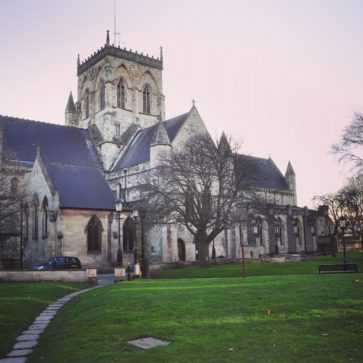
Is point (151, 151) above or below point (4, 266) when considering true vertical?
above

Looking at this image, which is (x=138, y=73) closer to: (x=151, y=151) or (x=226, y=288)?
(x=151, y=151)

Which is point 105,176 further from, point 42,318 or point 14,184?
point 42,318

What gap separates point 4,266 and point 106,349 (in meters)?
39.5

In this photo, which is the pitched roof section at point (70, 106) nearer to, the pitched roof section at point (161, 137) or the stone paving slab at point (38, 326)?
the pitched roof section at point (161, 137)

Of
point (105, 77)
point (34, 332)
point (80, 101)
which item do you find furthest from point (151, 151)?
point (34, 332)

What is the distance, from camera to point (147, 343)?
9.54m

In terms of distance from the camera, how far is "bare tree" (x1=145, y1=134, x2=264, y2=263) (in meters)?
37.3

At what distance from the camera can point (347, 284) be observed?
16406mm

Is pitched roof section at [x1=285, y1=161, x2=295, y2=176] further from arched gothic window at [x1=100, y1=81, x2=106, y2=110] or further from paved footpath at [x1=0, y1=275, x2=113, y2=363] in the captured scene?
paved footpath at [x1=0, y1=275, x2=113, y2=363]

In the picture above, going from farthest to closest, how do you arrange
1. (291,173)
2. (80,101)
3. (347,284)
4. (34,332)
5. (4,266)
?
(291,173) → (80,101) → (4,266) → (347,284) → (34,332)

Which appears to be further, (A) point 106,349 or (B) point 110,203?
(B) point 110,203

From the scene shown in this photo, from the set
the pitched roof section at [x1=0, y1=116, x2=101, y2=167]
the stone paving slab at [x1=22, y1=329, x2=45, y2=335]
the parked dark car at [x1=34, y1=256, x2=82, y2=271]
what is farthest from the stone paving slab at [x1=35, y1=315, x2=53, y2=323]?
the pitched roof section at [x1=0, y1=116, x2=101, y2=167]

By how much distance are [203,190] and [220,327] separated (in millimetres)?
29340

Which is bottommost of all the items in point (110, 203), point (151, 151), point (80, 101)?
point (110, 203)
